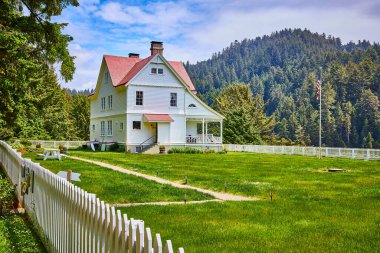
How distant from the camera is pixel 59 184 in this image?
6156 millimetres

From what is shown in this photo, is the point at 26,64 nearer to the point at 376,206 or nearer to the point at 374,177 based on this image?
the point at 376,206

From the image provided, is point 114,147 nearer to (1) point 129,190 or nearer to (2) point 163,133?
(2) point 163,133

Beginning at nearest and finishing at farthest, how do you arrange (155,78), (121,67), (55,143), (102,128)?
(155,78) < (55,143) < (121,67) < (102,128)

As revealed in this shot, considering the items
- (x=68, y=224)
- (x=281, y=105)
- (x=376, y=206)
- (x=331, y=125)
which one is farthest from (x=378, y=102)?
(x=68, y=224)

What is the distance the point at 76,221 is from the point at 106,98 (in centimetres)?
4423

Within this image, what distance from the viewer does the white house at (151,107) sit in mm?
42094

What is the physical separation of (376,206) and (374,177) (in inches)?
350

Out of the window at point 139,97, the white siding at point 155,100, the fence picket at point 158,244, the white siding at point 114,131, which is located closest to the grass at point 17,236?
the fence picket at point 158,244

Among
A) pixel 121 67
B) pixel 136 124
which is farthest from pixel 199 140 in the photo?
pixel 121 67

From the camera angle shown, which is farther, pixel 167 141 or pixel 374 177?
pixel 167 141

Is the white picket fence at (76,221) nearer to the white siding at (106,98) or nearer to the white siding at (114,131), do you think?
the white siding at (114,131)

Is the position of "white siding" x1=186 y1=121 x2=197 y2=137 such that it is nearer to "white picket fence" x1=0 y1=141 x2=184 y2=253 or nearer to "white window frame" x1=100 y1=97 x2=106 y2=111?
"white window frame" x1=100 y1=97 x2=106 y2=111

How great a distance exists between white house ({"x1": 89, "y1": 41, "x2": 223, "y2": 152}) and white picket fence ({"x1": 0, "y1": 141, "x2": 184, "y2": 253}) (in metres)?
32.7

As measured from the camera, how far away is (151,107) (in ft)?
142
